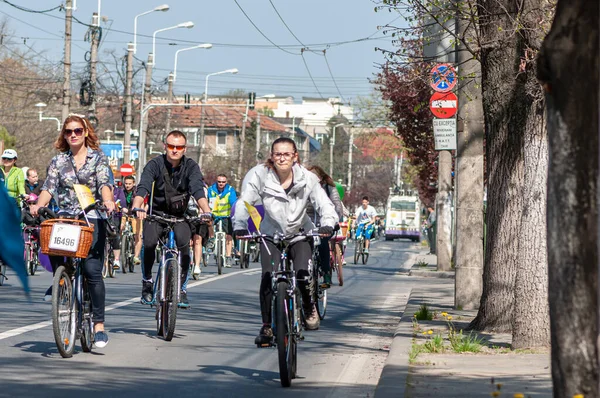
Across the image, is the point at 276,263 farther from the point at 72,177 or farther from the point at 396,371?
the point at 72,177

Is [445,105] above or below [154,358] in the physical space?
above

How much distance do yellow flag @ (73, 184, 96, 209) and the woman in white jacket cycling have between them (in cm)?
126

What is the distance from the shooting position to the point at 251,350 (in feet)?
34.7

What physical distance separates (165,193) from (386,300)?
24.2 ft

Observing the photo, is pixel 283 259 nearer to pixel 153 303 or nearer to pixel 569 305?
pixel 153 303

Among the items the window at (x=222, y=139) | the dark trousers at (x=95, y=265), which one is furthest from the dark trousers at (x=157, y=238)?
the window at (x=222, y=139)

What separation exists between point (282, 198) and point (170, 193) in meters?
2.29

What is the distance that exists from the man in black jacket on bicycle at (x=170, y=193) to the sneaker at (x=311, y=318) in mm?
1692

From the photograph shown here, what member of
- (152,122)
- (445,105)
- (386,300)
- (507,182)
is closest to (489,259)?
(507,182)

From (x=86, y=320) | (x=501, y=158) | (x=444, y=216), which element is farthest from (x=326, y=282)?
(x=444, y=216)

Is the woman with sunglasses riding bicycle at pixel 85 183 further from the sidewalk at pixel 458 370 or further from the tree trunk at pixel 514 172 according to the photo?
the tree trunk at pixel 514 172

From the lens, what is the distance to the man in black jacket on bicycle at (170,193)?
11.1 metres

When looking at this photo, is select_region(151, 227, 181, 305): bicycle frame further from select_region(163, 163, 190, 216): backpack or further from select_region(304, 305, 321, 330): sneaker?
select_region(304, 305, 321, 330): sneaker

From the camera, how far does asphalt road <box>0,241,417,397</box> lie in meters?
8.16
